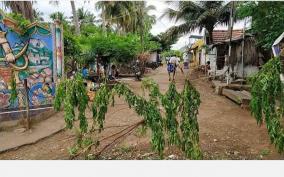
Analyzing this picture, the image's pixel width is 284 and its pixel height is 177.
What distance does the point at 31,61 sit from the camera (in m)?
9.40

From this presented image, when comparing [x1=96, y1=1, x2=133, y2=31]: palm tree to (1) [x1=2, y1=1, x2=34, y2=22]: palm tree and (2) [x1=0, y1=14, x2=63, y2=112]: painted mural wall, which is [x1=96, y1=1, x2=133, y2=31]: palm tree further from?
(2) [x1=0, y1=14, x2=63, y2=112]: painted mural wall

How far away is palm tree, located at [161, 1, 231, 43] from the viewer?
1920cm

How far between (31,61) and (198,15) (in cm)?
1342

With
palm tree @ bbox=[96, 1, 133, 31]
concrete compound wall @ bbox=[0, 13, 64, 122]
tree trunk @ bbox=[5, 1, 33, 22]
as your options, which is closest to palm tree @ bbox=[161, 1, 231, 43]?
palm tree @ bbox=[96, 1, 133, 31]

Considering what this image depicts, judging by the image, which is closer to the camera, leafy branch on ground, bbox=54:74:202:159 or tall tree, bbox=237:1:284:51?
leafy branch on ground, bbox=54:74:202:159

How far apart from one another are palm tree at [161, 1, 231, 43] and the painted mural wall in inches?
466

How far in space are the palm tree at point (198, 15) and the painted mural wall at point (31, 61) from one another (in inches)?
466

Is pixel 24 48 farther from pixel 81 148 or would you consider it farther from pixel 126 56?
pixel 126 56

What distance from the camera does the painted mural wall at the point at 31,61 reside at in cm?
888

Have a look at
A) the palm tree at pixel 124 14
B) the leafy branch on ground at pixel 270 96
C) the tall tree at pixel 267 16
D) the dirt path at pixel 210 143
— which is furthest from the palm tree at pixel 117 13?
the leafy branch on ground at pixel 270 96

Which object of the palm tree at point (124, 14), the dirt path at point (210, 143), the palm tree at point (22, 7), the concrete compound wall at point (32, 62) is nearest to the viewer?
the dirt path at point (210, 143)

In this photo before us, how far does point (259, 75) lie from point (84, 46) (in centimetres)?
1108

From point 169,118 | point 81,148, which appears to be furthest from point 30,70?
point 169,118

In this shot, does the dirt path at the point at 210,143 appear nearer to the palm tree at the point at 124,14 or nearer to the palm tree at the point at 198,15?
the palm tree at the point at 198,15
